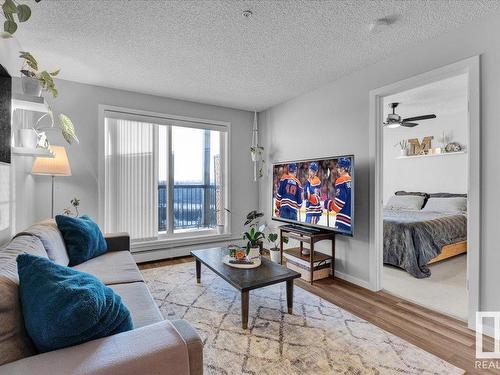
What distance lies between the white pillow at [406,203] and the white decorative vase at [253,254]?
→ 147 inches

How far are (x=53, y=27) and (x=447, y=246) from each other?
5.22m

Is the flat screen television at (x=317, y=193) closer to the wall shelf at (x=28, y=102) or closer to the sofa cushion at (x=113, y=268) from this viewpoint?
the sofa cushion at (x=113, y=268)

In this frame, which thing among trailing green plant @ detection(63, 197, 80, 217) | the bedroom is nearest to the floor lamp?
trailing green plant @ detection(63, 197, 80, 217)

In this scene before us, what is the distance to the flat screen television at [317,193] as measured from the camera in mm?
2934

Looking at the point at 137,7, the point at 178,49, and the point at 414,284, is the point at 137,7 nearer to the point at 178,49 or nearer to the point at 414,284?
the point at 178,49

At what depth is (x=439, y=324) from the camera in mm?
2230

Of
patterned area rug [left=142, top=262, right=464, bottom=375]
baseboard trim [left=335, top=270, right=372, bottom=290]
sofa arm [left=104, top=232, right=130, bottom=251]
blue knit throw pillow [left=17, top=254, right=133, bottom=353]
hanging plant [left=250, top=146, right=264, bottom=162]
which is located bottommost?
patterned area rug [left=142, top=262, right=464, bottom=375]

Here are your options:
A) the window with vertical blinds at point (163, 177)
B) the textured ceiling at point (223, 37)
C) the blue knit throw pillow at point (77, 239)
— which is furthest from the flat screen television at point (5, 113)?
the window with vertical blinds at point (163, 177)

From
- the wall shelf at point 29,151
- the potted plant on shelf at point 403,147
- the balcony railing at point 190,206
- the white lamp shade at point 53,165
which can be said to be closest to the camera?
the wall shelf at point 29,151

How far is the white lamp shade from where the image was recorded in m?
2.75

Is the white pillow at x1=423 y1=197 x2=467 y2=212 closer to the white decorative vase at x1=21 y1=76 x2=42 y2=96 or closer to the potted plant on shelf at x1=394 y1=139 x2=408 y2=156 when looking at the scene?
the potted plant on shelf at x1=394 y1=139 x2=408 y2=156

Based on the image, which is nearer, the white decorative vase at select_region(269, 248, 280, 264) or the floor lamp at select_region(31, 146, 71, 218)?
the floor lamp at select_region(31, 146, 71, 218)

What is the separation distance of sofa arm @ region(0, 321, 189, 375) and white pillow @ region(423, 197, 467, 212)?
5.13m

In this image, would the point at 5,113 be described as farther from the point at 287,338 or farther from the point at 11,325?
the point at 287,338
